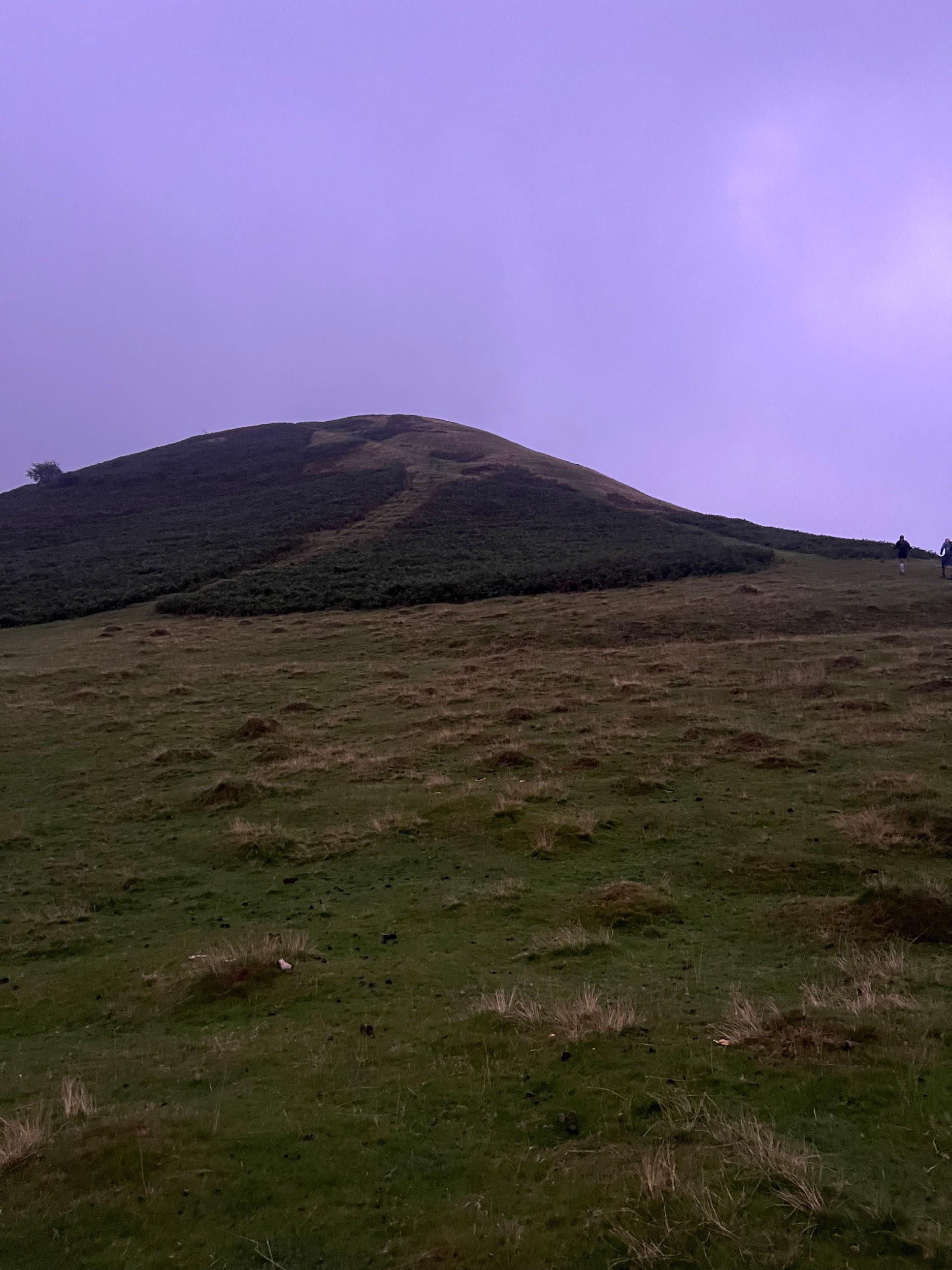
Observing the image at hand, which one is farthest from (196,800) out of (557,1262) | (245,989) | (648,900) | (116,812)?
(557,1262)

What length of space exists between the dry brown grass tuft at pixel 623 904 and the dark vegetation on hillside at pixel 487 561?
3164cm

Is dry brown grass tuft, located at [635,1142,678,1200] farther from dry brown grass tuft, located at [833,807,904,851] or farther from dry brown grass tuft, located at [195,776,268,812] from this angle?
dry brown grass tuft, located at [195,776,268,812]

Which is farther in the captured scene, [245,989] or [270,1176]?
[245,989]

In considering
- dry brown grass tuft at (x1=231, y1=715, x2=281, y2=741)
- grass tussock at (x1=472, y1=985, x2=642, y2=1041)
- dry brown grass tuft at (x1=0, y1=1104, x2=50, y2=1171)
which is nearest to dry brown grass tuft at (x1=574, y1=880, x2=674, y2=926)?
grass tussock at (x1=472, y1=985, x2=642, y2=1041)

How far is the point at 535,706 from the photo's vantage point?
1995 centimetres

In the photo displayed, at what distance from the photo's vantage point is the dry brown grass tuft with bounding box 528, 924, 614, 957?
7898 millimetres

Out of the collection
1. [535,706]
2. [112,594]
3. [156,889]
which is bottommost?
[156,889]

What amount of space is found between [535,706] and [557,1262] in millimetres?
16176

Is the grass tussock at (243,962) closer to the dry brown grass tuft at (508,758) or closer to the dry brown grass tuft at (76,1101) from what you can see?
the dry brown grass tuft at (76,1101)

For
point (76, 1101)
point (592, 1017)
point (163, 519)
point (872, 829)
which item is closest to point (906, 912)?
point (872, 829)

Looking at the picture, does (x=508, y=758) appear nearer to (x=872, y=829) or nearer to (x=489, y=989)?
(x=872, y=829)

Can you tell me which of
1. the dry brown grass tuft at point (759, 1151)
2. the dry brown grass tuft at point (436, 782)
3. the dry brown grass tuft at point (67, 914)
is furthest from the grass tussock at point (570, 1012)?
the dry brown grass tuft at point (436, 782)

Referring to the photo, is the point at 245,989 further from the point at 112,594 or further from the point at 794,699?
the point at 112,594

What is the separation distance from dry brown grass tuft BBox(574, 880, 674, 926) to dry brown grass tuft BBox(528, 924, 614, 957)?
0.38 m
